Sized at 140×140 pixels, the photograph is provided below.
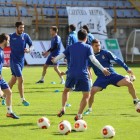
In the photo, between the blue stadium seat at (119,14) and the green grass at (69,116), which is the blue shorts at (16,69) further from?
the blue stadium seat at (119,14)

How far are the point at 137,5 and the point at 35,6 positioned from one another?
790 centimetres

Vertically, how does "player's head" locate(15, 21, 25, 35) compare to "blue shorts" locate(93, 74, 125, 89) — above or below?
above

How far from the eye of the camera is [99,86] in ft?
29.1

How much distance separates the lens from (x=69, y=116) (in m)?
8.62

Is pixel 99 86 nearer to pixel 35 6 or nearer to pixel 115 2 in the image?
pixel 35 6

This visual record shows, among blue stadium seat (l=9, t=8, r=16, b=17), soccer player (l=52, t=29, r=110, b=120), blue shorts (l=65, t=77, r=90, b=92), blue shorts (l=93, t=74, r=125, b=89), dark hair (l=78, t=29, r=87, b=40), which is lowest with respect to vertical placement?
blue shorts (l=93, t=74, r=125, b=89)

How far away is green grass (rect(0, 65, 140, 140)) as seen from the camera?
6.86 m

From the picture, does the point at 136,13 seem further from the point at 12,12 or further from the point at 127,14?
the point at 12,12

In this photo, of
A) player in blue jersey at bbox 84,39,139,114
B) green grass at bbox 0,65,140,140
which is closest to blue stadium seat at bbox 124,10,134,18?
green grass at bbox 0,65,140,140

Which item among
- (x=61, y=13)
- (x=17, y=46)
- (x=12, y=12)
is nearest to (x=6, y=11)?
(x=12, y=12)

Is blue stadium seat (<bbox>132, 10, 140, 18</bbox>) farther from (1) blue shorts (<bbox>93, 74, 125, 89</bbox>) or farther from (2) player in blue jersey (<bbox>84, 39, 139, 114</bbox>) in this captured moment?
(1) blue shorts (<bbox>93, 74, 125, 89</bbox>)

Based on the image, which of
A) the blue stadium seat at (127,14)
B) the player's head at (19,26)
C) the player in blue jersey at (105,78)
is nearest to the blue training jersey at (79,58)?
the player in blue jersey at (105,78)

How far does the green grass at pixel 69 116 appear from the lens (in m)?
6.86

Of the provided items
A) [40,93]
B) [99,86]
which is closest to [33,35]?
[40,93]
